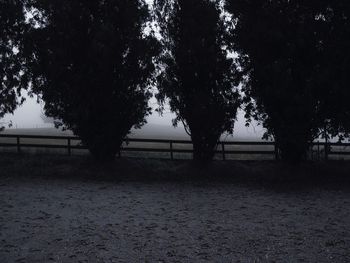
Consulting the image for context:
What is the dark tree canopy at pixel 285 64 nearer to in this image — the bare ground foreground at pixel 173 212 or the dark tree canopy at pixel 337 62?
the dark tree canopy at pixel 337 62

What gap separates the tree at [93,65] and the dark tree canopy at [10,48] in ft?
4.45

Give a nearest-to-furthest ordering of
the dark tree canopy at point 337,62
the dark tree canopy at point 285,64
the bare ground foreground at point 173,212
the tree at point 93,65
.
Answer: the bare ground foreground at point 173,212 → the dark tree canopy at point 337,62 → the dark tree canopy at point 285,64 → the tree at point 93,65

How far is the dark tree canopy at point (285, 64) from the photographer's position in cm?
1397

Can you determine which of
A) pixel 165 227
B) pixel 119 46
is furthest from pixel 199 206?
pixel 119 46

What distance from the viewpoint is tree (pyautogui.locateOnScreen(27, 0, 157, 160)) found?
49.1 ft

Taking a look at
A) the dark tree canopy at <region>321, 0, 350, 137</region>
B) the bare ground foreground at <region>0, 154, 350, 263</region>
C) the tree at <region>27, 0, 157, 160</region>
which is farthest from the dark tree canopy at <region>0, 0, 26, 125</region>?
the dark tree canopy at <region>321, 0, 350, 137</region>

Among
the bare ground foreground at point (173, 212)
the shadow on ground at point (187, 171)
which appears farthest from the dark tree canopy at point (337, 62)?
the bare ground foreground at point (173, 212)

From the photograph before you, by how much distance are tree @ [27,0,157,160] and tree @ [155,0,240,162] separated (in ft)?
3.20

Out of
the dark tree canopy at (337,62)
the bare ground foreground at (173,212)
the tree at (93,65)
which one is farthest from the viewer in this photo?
the tree at (93,65)

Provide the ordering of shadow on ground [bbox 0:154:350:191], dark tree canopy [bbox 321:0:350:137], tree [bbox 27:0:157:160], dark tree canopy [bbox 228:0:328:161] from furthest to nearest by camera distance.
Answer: tree [bbox 27:0:157:160] → dark tree canopy [bbox 228:0:328:161] → shadow on ground [bbox 0:154:350:191] → dark tree canopy [bbox 321:0:350:137]

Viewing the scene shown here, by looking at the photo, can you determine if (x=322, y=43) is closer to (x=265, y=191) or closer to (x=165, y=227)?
(x=265, y=191)

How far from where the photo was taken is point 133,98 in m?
15.7

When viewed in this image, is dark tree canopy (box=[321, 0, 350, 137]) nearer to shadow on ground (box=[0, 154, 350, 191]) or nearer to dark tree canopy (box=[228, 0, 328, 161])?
dark tree canopy (box=[228, 0, 328, 161])

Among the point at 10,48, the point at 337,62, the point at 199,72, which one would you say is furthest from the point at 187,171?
the point at 10,48
